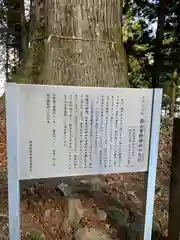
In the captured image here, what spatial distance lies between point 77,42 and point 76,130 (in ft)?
3.39

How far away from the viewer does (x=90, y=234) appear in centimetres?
221

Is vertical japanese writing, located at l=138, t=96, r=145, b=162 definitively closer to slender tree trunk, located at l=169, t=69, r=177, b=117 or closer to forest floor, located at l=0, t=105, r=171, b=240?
forest floor, located at l=0, t=105, r=171, b=240

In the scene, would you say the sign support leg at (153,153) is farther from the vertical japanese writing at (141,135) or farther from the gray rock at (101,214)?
the gray rock at (101,214)

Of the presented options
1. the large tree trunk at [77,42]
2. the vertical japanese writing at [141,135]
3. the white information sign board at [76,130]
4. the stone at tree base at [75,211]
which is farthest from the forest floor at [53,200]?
the large tree trunk at [77,42]

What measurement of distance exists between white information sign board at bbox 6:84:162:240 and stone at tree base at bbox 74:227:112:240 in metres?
0.77

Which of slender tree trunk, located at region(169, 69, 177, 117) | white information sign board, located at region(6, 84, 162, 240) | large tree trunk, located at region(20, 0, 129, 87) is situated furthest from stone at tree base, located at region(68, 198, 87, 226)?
slender tree trunk, located at region(169, 69, 177, 117)

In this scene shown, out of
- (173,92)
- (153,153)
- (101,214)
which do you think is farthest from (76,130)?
(173,92)

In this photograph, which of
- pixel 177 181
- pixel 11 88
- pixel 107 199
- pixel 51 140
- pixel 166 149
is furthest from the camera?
pixel 166 149

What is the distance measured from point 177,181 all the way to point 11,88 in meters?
1.41

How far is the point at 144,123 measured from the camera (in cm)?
176

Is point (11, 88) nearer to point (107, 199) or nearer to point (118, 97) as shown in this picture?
point (118, 97)

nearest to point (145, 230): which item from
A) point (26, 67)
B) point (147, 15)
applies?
point (26, 67)

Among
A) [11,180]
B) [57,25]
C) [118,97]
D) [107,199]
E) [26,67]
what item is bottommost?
[107,199]

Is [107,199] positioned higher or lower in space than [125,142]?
lower
